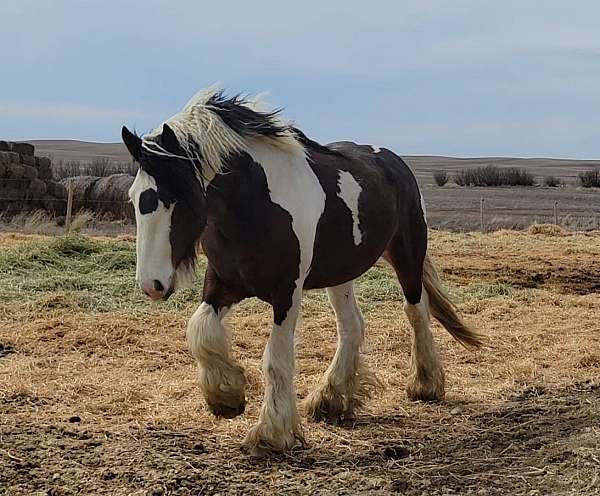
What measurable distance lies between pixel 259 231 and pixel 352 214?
746 mm

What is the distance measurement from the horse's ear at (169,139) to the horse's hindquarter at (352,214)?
3.08 ft

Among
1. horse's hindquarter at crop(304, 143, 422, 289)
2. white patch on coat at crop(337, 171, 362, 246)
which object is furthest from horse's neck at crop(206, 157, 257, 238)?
white patch on coat at crop(337, 171, 362, 246)

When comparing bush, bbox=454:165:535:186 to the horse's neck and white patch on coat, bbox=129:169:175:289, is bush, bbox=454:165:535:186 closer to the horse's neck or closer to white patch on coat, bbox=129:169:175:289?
the horse's neck

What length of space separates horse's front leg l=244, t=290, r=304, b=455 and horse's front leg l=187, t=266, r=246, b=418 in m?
0.21

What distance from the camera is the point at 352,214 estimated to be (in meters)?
4.32

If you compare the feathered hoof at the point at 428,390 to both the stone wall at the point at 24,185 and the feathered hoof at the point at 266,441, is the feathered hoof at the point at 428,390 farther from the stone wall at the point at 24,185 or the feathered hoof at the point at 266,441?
the stone wall at the point at 24,185

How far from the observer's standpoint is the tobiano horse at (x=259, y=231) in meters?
3.45

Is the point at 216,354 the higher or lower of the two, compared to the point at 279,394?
higher

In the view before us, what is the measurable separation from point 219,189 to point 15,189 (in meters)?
15.1

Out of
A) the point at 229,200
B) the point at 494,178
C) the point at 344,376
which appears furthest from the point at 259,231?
the point at 494,178

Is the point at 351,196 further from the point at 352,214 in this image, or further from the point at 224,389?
the point at 224,389

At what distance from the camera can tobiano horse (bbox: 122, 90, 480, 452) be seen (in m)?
3.45

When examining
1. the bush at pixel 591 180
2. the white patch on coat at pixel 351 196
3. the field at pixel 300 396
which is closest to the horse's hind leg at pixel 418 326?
the field at pixel 300 396

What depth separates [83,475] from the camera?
339 cm
